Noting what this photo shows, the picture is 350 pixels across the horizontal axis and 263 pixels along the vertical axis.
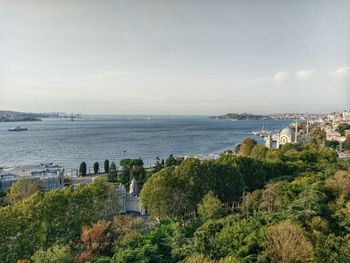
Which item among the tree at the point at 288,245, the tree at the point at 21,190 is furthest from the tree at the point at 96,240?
→ the tree at the point at 21,190

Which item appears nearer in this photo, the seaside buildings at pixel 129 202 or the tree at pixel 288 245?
the tree at pixel 288 245

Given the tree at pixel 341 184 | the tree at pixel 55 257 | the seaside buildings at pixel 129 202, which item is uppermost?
the tree at pixel 341 184

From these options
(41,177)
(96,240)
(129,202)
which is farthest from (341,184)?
(41,177)

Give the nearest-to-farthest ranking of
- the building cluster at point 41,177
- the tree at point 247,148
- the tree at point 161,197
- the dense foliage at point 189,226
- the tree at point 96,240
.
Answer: the dense foliage at point 189,226 < the tree at point 96,240 < the tree at point 161,197 < the building cluster at point 41,177 < the tree at point 247,148

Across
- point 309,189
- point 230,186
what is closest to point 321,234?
point 309,189

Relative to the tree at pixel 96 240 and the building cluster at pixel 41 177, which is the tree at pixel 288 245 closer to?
the tree at pixel 96 240

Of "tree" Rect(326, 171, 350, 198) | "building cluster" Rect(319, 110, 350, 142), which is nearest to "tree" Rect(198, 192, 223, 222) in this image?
"tree" Rect(326, 171, 350, 198)

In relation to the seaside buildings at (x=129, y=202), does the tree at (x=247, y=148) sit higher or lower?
higher

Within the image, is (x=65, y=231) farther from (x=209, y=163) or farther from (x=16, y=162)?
(x=16, y=162)
